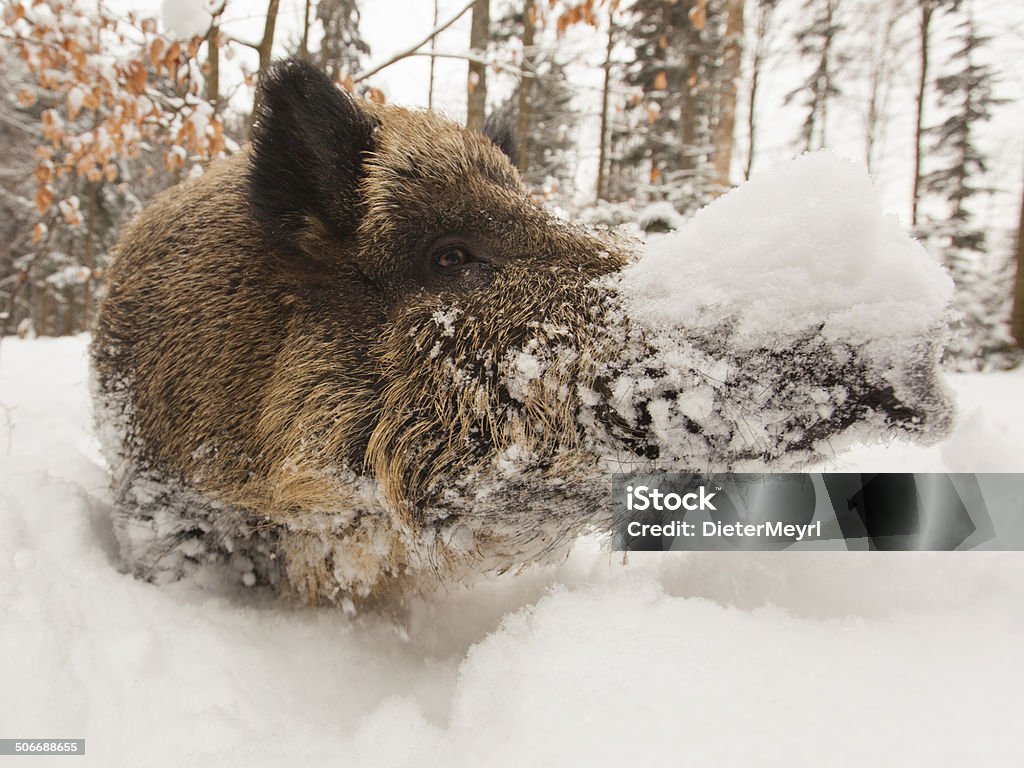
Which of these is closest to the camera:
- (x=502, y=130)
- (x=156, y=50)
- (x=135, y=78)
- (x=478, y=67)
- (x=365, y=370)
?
(x=365, y=370)

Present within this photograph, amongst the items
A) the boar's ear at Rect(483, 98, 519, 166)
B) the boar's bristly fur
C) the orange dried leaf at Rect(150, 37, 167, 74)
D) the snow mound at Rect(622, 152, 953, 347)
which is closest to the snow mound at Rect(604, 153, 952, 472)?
the snow mound at Rect(622, 152, 953, 347)

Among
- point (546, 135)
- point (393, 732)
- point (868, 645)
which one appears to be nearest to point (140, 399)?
point (393, 732)

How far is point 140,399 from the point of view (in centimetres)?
214

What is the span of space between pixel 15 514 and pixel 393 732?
137 centimetres

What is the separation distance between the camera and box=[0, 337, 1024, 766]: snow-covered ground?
3.40 ft

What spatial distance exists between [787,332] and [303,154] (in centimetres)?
Result: 151

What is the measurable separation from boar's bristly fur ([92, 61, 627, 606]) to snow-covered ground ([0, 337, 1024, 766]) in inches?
9.5

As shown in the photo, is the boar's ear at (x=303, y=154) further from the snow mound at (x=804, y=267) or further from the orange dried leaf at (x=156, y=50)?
the orange dried leaf at (x=156, y=50)

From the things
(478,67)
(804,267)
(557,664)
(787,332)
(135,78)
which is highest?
(478,67)

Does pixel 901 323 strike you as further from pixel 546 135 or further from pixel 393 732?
pixel 546 135

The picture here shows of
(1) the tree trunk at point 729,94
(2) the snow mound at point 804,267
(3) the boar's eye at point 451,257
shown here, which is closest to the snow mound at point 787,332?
(2) the snow mound at point 804,267

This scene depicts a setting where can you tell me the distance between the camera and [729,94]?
7.81m

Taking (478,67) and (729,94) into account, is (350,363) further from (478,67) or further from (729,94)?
(729,94)

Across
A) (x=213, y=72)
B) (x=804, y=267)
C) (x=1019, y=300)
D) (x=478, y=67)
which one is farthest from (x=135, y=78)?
(x=1019, y=300)
